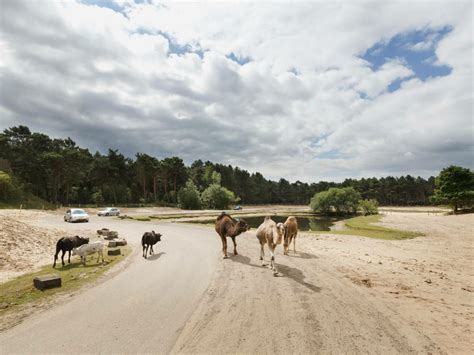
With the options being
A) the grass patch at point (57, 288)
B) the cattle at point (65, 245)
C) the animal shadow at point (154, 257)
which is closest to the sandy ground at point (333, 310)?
the animal shadow at point (154, 257)

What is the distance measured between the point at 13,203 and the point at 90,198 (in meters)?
36.1

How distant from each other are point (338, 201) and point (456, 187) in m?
34.9

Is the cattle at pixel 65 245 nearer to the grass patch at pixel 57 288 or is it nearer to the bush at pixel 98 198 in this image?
the grass patch at pixel 57 288

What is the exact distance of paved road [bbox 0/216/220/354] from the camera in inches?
241

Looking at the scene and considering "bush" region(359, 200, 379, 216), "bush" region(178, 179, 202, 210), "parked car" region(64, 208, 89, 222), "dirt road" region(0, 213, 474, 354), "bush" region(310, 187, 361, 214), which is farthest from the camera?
"bush" region(178, 179, 202, 210)

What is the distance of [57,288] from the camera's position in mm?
9859

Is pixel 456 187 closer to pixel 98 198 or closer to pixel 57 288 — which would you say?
pixel 57 288

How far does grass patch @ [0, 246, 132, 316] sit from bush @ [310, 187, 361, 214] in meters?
89.1

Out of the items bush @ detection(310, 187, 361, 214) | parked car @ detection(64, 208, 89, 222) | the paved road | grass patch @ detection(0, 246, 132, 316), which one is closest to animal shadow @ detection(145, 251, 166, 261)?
grass patch @ detection(0, 246, 132, 316)

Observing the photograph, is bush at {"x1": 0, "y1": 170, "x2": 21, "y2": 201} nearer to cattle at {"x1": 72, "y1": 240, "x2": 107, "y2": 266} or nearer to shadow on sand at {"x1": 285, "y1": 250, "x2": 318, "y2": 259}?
cattle at {"x1": 72, "y1": 240, "x2": 107, "y2": 266}

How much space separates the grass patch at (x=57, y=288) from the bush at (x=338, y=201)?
292ft

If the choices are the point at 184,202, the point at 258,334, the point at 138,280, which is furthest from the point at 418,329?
the point at 184,202

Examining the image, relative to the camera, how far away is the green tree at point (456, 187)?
6419cm

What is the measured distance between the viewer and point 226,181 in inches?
5807
